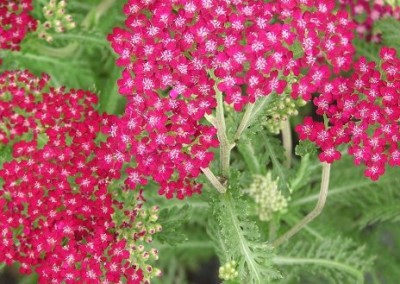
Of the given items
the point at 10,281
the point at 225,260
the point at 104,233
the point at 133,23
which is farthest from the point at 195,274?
the point at 133,23

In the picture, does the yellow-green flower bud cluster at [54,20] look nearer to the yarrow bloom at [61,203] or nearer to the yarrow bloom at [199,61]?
the yarrow bloom at [61,203]

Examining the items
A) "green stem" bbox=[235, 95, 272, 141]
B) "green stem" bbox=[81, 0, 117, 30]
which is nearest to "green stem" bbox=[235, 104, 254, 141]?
"green stem" bbox=[235, 95, 272, 141]

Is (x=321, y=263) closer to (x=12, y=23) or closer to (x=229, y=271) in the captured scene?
(x=229, y=271)

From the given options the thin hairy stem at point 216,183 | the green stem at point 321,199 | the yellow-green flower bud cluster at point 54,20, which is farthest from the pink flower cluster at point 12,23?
the green stem at point 321,199

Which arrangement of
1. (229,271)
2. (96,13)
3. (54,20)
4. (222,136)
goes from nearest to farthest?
(222,136), (229,271), (54,20), (96,13)

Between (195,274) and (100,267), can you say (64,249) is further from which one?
(195,274)

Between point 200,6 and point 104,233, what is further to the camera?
point 104,233

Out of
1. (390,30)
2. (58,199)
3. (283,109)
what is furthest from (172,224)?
(390,30)

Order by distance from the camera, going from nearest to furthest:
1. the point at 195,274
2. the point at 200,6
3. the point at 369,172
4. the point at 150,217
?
the point at 200,6 → the point at 369,172 → the point at 150,217 → the point at 195,274

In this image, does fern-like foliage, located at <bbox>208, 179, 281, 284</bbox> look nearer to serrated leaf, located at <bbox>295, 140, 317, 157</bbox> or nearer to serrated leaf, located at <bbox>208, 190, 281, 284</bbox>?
serrated leaf, located at <bbox>208, 190, 281, 284</bbox>
